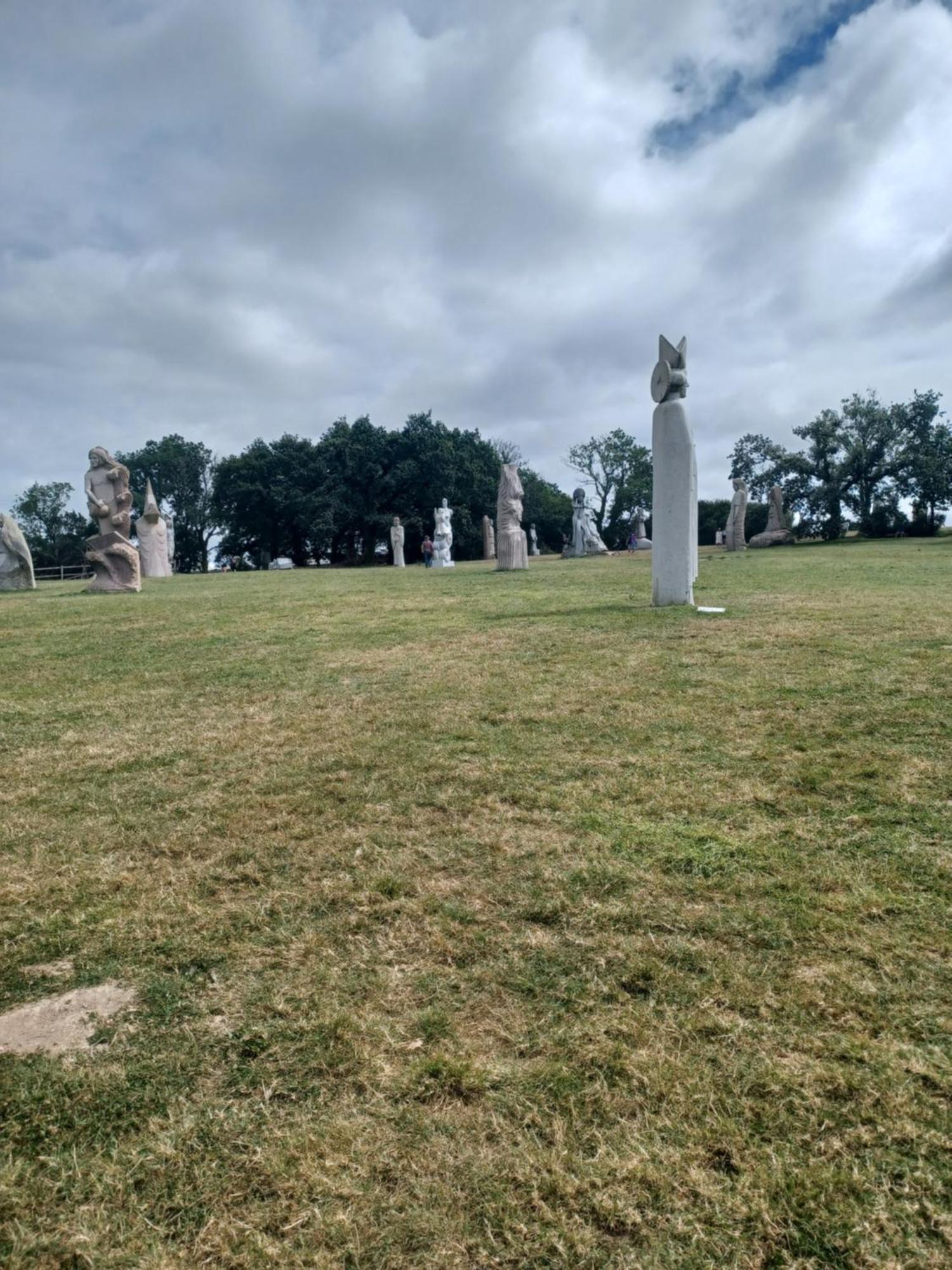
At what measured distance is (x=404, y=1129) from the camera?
5.03 ft

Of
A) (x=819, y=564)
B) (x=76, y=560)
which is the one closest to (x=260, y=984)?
(x=819, y=564)

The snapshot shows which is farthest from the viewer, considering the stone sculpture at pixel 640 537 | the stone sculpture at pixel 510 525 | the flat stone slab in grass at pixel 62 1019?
the stone sculpture at pixel 640 537

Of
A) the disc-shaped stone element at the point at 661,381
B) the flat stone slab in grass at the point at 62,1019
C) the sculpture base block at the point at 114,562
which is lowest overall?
the flat stone slab in grass at the point at 62,1019

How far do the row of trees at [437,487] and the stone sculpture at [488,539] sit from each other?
2.31 m

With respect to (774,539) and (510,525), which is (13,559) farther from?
(774,539)

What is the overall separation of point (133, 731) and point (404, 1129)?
12.3ft

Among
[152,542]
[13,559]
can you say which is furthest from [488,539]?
[13,559]

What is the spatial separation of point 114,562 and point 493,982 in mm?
18577

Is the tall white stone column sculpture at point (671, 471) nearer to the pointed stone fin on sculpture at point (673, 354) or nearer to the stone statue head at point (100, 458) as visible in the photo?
the pointed stone fin on sculpture at point (673, 354)

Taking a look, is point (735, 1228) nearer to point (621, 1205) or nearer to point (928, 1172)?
point (621, 1205)

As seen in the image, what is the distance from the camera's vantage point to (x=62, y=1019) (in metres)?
1.92

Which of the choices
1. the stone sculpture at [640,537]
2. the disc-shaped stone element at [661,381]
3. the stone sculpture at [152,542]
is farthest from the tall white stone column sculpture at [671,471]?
the stone sculpture at [640,537]

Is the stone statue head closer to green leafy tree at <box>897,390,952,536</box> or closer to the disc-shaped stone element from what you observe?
the disc-shaped stone element

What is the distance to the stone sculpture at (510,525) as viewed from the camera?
73.2ft
